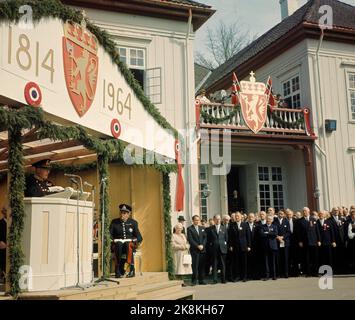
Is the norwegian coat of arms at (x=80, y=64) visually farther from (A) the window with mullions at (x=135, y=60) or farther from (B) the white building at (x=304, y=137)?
(B) the white building at (x=304, y=137)

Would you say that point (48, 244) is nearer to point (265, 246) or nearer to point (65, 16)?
point (65, 16)

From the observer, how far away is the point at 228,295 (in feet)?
32.0

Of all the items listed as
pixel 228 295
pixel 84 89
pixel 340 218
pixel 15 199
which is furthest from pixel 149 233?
pixel 340 218

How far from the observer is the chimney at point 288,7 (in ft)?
79.0

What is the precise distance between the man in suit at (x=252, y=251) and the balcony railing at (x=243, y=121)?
397cm

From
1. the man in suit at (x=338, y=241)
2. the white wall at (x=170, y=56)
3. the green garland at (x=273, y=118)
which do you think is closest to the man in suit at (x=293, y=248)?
the man in suit at (x=338, y=241)

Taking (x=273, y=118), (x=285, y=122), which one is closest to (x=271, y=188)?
(x=285, y=122)

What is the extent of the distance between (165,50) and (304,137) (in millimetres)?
5827

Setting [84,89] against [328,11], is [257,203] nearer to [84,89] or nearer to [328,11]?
[328,11]

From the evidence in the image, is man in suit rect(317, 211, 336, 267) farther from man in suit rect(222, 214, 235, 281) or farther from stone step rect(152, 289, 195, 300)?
stone step rect(152, 289, 195, 300)

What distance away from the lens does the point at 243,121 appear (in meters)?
16.5

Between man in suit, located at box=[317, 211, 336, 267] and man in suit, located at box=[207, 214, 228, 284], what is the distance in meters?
2.74

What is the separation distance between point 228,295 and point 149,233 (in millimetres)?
2284

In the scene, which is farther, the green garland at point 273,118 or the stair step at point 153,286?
the green garland at point 273,118
